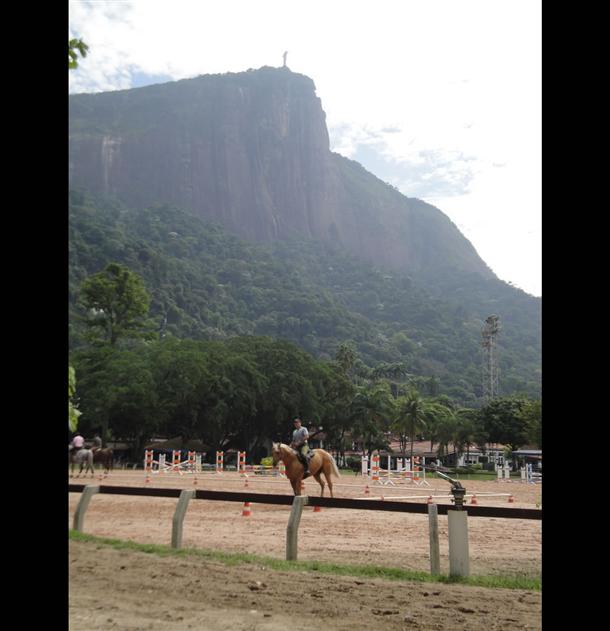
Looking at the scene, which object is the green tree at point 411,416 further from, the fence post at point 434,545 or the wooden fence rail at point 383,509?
the fence post at point 434,545

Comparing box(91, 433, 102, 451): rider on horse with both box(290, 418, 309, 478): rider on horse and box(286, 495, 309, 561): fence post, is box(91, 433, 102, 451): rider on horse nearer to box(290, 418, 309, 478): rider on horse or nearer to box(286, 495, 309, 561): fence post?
box(290, 418, 309, 478): rider on horse

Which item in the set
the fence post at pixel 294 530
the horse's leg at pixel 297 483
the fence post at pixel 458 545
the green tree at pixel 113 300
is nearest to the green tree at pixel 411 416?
the green tree at pixel 113 300

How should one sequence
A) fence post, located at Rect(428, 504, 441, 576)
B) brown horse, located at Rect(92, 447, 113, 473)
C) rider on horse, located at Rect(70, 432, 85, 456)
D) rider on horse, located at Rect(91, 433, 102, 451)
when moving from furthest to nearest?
1. rider on horse, located at Rect(91, 433, 102, 451)
2. brown horse, located at Rect(92, 447, 113, 473)
3. rider on horse, located at Rect(70, 432, 85, 456)
4. fence post, located at Rect(428, 504, 441, 576)

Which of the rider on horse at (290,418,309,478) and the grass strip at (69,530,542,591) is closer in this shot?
the grass strip at (69,530,542,591)

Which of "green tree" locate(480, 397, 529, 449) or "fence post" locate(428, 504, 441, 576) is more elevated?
"fence post" locate(428, 504, 441, 576)

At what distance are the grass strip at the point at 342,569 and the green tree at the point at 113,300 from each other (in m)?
39.0

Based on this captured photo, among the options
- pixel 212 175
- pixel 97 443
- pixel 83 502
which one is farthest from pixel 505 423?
pixel 212 175

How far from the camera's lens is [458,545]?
20.0 feet

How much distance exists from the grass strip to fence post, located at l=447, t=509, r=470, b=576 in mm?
83

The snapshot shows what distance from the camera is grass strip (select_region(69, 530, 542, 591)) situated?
597cm

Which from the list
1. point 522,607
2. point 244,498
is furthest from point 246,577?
point 522,607

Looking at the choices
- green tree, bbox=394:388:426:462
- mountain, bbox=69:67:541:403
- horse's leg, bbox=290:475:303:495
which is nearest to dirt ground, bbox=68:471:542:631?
horse's leg, bbox=290:475:303:495

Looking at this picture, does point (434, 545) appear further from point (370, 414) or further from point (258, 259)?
point (258, 259)
